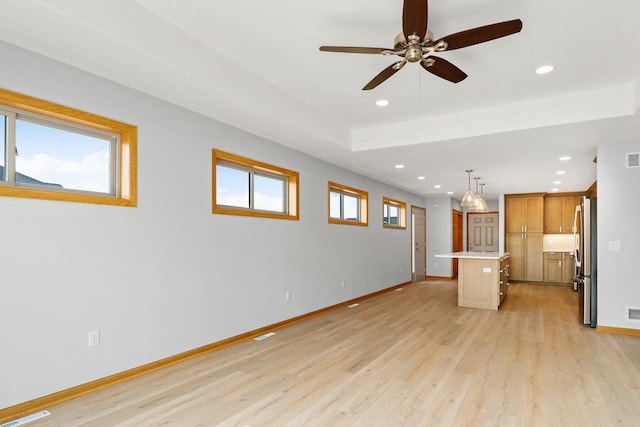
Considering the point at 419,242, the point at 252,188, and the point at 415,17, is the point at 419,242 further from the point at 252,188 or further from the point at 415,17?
the point at 415,17

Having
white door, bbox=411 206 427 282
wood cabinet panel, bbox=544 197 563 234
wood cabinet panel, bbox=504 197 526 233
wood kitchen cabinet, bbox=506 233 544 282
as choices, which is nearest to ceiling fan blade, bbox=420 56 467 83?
white door, bbox=411 206 427 282

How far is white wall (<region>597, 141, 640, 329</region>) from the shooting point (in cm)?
470

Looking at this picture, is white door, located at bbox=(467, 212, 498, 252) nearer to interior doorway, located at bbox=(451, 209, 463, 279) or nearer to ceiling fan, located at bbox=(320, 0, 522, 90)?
interior doorway, located at bbox=(451, 209, 463, 279)

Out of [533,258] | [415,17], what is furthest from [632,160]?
[533,258]

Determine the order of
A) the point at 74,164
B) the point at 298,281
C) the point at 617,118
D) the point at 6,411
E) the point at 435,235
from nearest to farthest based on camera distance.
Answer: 1. the point at 6,411
2. the point at 74,164
3. the point at 617,118
4. the point at 298,281
5. the point at 435,235

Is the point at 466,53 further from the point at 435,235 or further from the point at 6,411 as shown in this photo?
the point at 435,235

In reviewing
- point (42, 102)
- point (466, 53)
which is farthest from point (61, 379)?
point (466, 53)

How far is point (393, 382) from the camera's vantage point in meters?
3.11

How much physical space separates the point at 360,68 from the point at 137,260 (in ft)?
8.52

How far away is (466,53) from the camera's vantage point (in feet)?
10.1

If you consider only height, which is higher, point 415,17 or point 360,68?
point 360,68

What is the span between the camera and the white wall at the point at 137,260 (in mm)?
2541

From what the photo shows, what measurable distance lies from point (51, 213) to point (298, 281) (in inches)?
127

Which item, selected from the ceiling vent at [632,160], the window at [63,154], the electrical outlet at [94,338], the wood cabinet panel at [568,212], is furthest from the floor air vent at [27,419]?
the wood cabinet panel at [568,212]
